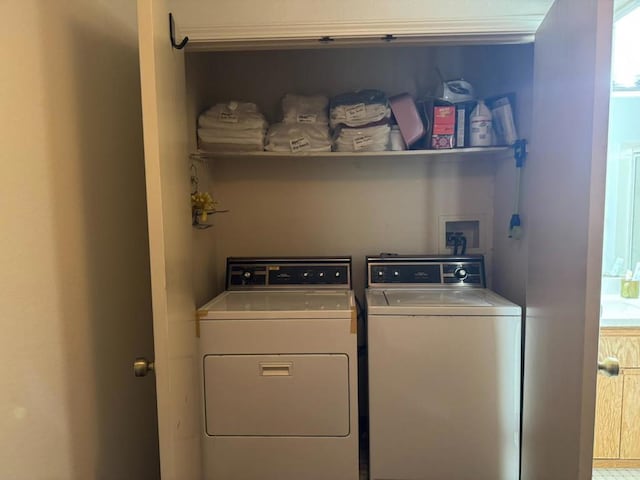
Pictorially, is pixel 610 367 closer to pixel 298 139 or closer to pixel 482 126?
pixel 482 126

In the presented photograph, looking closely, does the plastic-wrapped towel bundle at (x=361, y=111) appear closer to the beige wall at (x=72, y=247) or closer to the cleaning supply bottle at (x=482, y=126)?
the cleaning supply bottle at (x=482, y=126)

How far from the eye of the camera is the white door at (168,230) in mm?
1063

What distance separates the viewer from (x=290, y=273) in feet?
6.82

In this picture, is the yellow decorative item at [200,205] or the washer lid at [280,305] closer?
the washer lid at [280,305]

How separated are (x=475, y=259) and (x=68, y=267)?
1798 mm

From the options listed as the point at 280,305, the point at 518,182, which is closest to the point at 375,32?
the point at 518,182

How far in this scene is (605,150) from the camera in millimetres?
972

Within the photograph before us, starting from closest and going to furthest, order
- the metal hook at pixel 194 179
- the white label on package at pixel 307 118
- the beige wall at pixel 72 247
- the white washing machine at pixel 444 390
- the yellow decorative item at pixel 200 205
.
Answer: the beige wall at pixel 72 247, the white washing machine at pixel 444 390, the yellow decorative item at pixel 200 205, the metal hook at pixel 194 179, the white label on package at pixel 307 118

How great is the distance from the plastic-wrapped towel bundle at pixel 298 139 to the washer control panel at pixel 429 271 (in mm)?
691

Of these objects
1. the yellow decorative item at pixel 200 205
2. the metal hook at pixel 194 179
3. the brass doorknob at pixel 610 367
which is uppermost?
the metal hook at pixel 194 179

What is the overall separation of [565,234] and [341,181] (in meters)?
1.26

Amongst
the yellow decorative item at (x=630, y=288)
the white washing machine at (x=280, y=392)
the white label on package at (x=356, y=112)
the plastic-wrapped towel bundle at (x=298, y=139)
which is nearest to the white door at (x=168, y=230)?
the white washing machine at (x=280, y=392)

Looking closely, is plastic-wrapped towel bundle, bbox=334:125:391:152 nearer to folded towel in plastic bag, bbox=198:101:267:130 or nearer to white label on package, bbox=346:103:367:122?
white label on package, bbox=346:103:367:122

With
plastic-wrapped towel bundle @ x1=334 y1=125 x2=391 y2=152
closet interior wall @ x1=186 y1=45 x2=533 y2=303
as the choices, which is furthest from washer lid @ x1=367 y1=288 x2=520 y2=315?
plastic-wrapped towel bundle @ x1=334 y1=125 x2=391 y2=152
